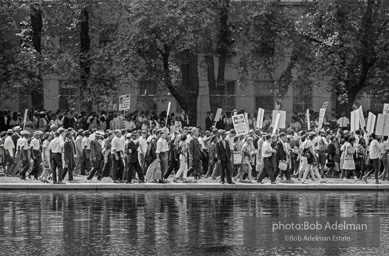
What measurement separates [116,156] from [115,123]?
28.6 ft

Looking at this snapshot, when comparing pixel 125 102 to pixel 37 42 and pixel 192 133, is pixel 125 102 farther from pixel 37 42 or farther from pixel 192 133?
pixel 37 42

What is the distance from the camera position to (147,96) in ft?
161

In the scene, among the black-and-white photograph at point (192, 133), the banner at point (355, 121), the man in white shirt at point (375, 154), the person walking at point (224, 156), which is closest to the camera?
the black-and-white photograph at point (192, 133)

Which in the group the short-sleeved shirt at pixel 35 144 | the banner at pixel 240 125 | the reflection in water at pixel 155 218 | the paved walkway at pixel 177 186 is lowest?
the reflection in water at pixel 155 218

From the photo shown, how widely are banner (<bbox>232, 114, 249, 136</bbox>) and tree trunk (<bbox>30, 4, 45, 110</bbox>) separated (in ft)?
50.7

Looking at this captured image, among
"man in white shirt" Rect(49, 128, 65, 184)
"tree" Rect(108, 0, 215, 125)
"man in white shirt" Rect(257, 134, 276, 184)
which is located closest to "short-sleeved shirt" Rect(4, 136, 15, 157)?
"man in white shirt" Rect(49, 128, 65, 184)

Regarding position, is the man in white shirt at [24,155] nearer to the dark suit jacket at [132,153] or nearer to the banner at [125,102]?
the dark suit jacket at [132,153]

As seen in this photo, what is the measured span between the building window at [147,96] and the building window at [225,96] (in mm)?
2921

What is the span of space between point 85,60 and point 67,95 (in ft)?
11.3

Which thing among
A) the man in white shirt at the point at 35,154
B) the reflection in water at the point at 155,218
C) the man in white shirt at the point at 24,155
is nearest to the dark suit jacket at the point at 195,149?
the reflection in water at the point at 155,218

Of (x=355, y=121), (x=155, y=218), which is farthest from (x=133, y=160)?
(x=155, y=218)

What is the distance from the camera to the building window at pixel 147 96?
4931 centimetres

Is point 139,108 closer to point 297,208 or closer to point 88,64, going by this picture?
point 88,64

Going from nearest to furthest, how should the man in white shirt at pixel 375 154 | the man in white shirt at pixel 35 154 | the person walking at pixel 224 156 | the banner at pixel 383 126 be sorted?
the person walking at pixel 224 156 → the man in white shirt at pixel 35 154 → the man in white shirt at pixel 375 154 → the banner at pixel 383 126
